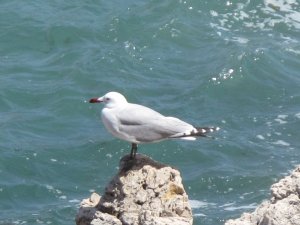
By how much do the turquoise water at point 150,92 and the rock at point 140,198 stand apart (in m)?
4.49

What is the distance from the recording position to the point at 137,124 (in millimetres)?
8961

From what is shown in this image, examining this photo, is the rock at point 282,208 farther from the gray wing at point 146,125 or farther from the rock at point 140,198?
the gray wing at point 146,125

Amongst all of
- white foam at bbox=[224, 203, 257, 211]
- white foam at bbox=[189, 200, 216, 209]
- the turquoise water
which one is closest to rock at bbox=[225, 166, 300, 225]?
the turquoise water

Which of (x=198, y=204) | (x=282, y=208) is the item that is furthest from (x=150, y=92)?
(x=282, y=208)

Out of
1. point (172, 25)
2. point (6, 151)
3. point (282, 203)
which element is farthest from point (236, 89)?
point (282, 203)

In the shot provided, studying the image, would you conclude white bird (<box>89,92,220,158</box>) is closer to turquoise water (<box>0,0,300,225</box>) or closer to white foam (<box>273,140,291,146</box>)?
turquoise water (<box>0,0,300,225</box>)

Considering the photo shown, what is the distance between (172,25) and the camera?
68.3ft

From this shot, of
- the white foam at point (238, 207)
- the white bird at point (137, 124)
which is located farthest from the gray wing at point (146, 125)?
the white foam at point (238, 207)

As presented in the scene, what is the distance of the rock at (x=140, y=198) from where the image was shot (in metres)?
8.28

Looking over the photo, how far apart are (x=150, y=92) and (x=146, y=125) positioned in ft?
28.9

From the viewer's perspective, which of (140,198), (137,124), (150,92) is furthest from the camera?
(150,92)

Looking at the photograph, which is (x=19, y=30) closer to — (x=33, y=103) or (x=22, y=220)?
(x=33, y=103)

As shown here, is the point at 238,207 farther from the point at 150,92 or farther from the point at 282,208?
the point at 282,208

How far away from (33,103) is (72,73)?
54.5 inches
